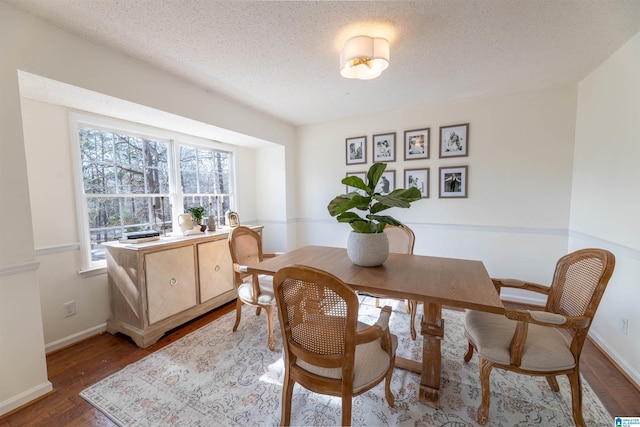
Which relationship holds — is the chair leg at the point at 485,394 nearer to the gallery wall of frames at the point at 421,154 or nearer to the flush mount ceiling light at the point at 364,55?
the flush mount ceiling light at the point at 364,55

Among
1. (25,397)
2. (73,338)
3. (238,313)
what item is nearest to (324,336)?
(238,313)

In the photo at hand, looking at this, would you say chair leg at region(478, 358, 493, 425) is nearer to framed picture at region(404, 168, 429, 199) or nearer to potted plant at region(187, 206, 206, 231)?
framed picture at region(404, 168, 429, 199)

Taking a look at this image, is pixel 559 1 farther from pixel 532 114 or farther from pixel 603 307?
pixel 603 307

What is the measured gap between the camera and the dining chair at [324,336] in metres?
1.06

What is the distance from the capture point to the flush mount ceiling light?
5.44 feet

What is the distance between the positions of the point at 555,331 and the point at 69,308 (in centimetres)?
367

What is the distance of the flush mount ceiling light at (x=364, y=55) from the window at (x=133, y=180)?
89.4 inches

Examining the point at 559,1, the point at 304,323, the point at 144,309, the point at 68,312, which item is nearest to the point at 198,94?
the point at 144,309

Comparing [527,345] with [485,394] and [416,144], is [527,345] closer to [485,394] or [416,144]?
[485,394]

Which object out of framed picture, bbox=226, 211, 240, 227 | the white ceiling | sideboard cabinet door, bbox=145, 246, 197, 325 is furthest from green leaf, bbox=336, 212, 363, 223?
framed picture, bbox=226, 211, 240, 227

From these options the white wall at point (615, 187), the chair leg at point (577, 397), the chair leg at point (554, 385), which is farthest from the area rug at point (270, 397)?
the white wall at point (615, 187)

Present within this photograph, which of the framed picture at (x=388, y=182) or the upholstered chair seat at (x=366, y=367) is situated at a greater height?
the framed picture at (x=388, y=182)

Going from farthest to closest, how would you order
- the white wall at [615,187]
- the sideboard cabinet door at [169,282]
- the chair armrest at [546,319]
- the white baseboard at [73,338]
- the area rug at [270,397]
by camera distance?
1. the sideboard cabinet door at [169,282]
2. the white baseboard at [73,338]
3. the white wall at [615,187]
4. the area rug at [270,397]
5. the chair armrest at [546,319]

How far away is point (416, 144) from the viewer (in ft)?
10.9
